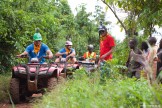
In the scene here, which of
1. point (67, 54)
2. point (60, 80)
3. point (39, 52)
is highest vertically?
point (39, 52)

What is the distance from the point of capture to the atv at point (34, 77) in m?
8.35

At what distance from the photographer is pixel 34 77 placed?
8516mm

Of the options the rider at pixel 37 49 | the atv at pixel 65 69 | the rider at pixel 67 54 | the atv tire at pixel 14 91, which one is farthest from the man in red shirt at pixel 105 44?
the rider at pixel 67 54

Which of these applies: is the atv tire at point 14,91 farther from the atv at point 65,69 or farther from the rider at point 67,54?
the rider at point 67,54

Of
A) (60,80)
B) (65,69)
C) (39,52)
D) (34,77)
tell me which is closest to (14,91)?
(34,77)

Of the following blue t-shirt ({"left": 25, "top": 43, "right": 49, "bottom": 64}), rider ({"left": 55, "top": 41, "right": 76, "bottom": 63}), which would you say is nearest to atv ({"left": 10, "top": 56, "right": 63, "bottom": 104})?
blue t-shirt ({"left": 25, "top": 43, "right": 49, "bottom": 64})

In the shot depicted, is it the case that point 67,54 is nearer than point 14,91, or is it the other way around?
point 14,91

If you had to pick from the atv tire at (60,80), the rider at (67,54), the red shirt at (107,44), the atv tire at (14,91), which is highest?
the red shirt at (107,44)

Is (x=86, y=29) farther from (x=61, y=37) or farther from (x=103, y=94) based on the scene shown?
(x=103, y=94)

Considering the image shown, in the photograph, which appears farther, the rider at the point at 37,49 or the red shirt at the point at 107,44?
the rider at the point at 37,49

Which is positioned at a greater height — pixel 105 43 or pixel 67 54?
pixel 105 43

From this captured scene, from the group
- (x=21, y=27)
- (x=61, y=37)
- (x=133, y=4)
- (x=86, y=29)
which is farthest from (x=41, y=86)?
(x=86, y=29)

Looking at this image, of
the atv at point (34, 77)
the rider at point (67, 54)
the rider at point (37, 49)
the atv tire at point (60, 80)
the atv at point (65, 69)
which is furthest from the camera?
the rider at point (67, 54)

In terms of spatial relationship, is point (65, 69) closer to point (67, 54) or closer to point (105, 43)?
point (105, 43)
